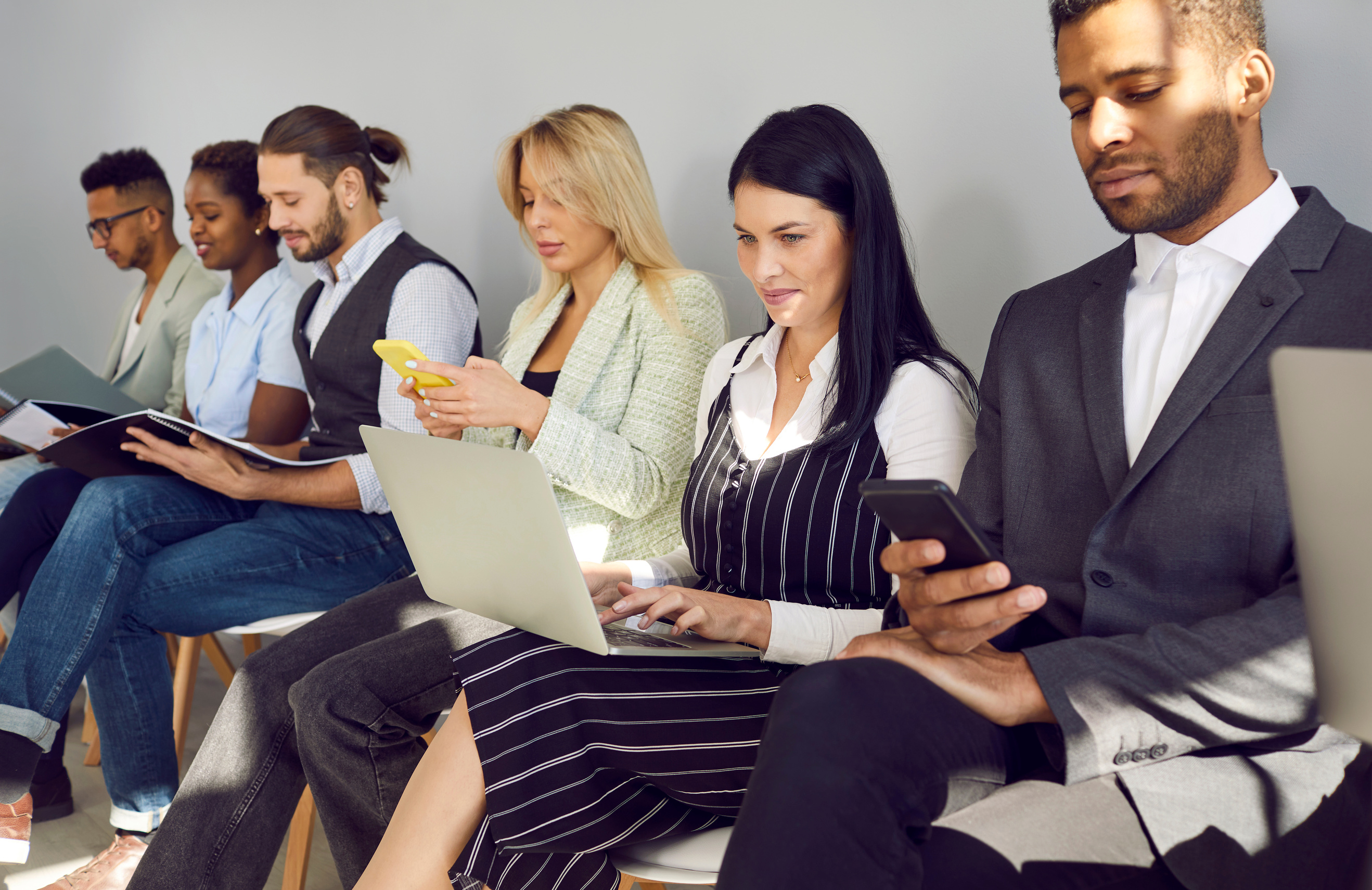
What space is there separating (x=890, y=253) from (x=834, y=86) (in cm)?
54

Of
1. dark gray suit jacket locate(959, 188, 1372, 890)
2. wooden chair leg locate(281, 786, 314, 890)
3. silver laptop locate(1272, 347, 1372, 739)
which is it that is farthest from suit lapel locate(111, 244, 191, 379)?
silver laptop locate(1272, 347, 1372, 739)

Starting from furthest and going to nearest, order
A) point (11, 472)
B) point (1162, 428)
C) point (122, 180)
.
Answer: point (122, 180)
point (11, 472)
point (1162, 428)

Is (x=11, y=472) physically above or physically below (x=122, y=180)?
below

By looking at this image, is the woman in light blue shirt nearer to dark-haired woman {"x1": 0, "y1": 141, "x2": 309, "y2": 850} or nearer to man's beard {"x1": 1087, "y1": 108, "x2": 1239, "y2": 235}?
dark-haired woman {"x1": 0, "y1": 141, "x2": 309, "y2": 850}

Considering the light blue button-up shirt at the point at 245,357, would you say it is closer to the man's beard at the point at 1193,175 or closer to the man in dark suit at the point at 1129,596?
the man in dark suit at the point at 1129,596

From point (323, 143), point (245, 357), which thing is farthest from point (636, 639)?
point (245, 357)

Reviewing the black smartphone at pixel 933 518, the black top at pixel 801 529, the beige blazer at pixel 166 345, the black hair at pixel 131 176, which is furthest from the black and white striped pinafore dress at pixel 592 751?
the black hair at pixel 131 176

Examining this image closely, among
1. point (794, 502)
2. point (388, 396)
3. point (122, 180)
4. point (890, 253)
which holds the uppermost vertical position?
point (122, 180)

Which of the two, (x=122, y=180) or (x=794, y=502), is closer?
(x=794, y=502)

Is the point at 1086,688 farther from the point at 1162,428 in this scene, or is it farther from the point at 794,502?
the point at 794,502

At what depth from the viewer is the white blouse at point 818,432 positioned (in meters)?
1.23

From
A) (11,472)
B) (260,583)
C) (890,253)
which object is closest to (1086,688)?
(890,253)

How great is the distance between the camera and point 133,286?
12.2 ft

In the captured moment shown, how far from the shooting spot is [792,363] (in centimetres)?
150
